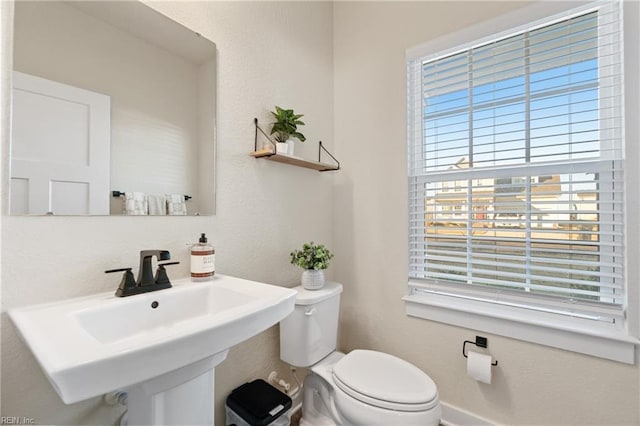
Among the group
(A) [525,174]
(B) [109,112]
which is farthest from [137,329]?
(A) [525,174]

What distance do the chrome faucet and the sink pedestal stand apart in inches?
11.1

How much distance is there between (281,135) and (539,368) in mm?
1670

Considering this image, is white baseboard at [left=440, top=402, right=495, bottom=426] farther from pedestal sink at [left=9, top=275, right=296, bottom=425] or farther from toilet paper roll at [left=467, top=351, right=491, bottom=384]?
pedestal sink at [left=9, top=275, right=296, bottom=425]

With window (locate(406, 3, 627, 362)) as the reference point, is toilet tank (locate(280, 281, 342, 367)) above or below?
below

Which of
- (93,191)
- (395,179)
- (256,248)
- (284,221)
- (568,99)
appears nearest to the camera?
(93,191)

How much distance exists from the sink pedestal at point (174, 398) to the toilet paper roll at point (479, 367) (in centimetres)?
121

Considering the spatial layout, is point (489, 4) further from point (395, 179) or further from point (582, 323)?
point (582, 323)

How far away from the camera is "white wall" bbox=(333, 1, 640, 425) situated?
4.05 feet

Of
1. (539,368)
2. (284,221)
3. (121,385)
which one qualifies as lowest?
(539,368)

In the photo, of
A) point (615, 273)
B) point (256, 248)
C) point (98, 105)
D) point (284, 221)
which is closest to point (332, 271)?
point (284, 221)

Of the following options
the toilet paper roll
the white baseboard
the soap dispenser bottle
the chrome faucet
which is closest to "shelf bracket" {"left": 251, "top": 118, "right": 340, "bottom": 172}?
the soap dispenser bottle

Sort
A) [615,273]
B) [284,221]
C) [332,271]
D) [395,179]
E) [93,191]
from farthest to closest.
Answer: [332,271], [395,179], [284,221], [615,273], [93,191]

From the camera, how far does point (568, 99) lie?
4.25ft

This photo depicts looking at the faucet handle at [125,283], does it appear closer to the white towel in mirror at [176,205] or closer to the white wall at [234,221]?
the white wall at [234,221]
